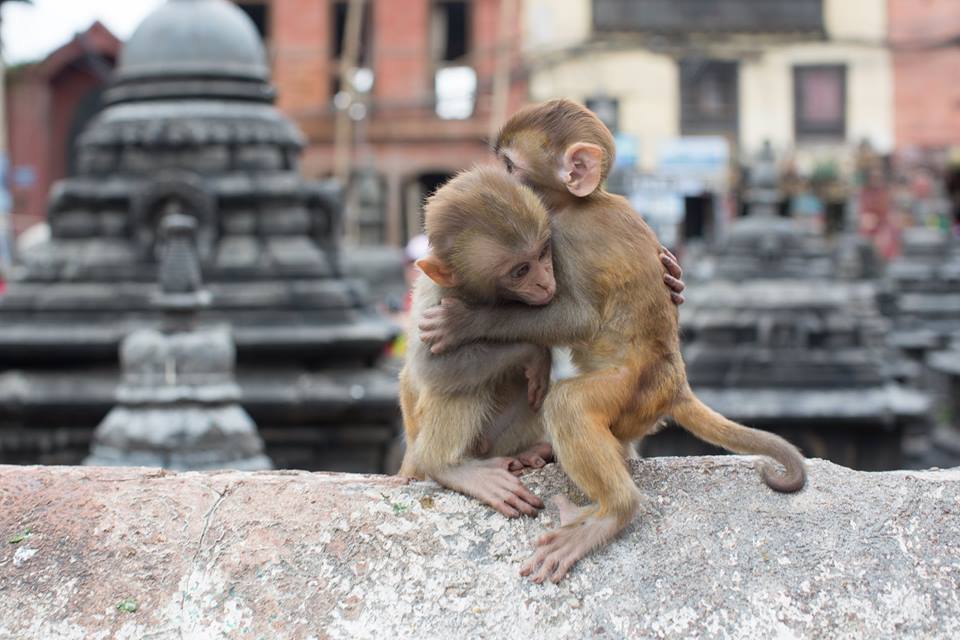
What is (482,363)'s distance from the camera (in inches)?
125

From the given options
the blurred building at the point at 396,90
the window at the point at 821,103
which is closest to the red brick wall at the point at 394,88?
the blurred building at the point at 396,90

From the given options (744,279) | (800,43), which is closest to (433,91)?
(800,43)

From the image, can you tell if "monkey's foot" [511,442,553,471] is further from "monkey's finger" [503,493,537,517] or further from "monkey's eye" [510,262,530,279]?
"monkey's eye" [510,262,530,279]

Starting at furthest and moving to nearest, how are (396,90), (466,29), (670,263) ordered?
(466,29) → (396,90) → (670,263)

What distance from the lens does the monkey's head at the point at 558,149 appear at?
3119mm

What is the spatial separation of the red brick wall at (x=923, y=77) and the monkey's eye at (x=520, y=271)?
2689cm

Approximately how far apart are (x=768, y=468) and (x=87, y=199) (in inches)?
281

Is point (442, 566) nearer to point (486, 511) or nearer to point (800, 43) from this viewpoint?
point (486, 511)

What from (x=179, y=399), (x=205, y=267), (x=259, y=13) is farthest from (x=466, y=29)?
(x=179, y=399)

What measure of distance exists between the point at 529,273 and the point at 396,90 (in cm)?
2446

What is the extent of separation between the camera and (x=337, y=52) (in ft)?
97.5

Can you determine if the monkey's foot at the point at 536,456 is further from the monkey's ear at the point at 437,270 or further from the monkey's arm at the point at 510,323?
the monkey's ear at the point at 437,270

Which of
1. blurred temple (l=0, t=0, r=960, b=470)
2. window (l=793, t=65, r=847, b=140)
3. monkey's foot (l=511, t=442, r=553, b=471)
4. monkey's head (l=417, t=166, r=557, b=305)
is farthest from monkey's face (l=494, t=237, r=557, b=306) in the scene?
window (l=793, t=65, r=847, b=140)

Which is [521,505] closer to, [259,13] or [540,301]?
[540,301]
